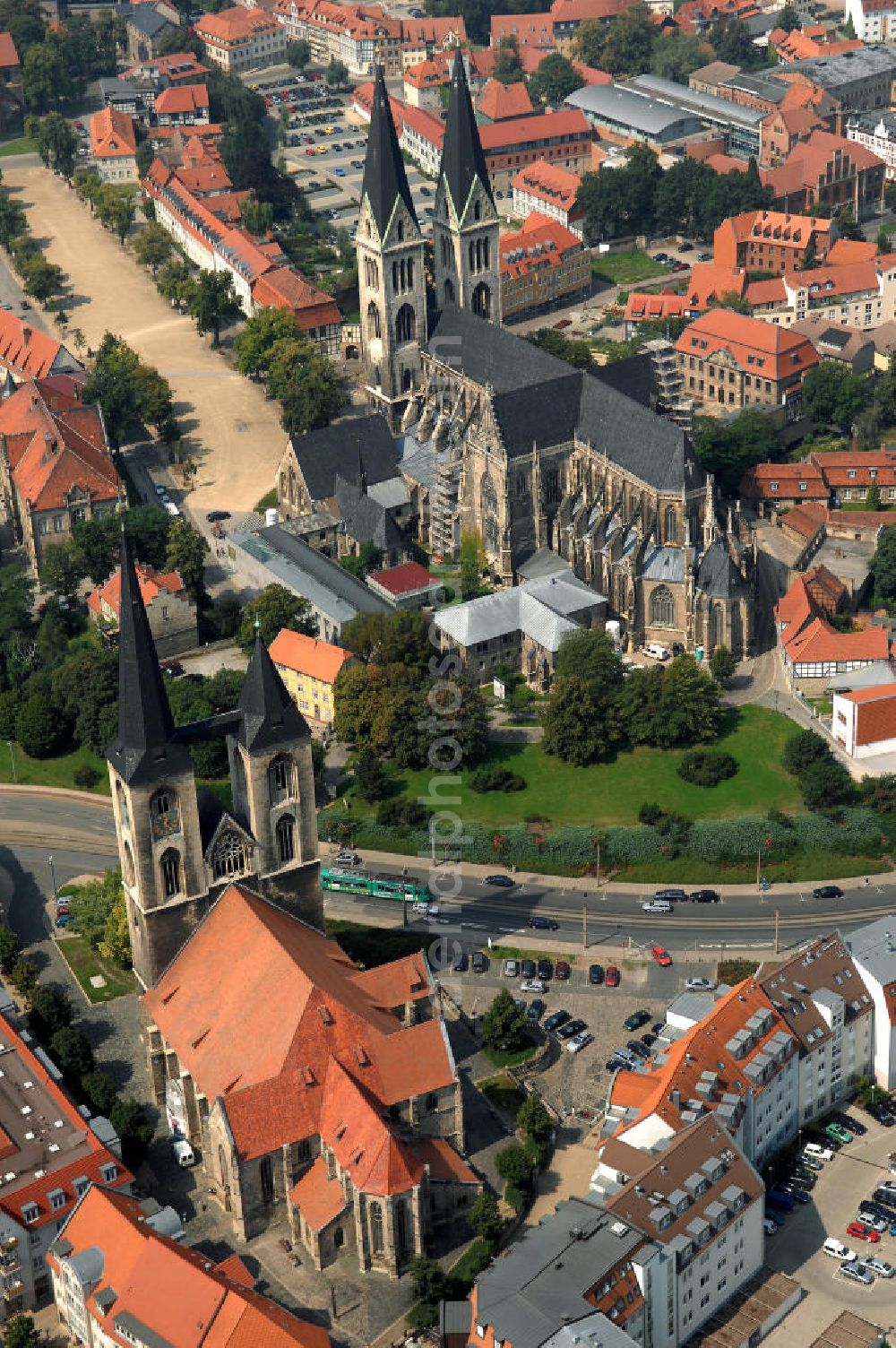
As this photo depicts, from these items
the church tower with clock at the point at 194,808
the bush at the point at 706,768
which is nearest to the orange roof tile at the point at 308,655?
the bush at the point at 706,768

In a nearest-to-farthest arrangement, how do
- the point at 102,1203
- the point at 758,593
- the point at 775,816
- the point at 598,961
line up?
the point at 102,1203 < the point at 598,961 < the point at 775,816 < the point at 758,593

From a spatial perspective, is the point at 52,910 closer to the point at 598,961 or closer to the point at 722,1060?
the point at 598,961

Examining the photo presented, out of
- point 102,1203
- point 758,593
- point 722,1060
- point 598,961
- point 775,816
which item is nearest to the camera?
point 102,1203

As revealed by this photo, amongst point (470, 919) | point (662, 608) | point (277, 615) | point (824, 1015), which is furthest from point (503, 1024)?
point (277, 615)

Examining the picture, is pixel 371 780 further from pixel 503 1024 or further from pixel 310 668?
pixel 503 1024

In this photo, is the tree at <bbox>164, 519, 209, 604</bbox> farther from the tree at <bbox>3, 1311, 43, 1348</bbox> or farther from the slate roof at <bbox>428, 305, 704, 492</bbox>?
the tree at <bbox>3, 1311, 43, 1348</bbox>

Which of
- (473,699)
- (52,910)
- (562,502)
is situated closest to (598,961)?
(473,699)

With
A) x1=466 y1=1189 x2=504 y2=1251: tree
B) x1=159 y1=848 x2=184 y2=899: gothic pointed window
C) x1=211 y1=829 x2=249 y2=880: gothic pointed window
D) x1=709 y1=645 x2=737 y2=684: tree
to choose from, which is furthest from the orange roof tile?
x1=466 y1=1189 x2=504 y2=1251: tree
